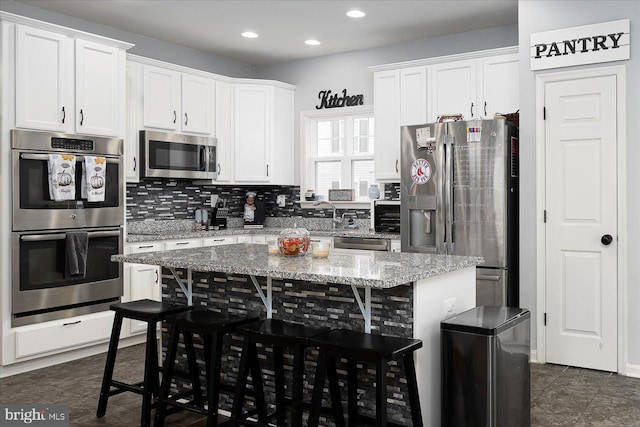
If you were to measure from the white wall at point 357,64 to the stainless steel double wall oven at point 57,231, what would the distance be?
244cm

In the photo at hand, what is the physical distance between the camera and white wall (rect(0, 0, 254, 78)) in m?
4.87

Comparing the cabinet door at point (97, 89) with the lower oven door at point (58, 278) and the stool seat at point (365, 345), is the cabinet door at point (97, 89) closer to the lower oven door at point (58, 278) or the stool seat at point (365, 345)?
the lower oven door at point (58, 278)

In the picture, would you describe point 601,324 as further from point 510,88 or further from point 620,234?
point 510,88

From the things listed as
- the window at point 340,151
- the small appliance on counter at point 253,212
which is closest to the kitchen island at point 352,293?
the window at point 340,151

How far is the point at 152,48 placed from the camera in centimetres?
584

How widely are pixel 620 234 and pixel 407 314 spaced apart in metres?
2.21

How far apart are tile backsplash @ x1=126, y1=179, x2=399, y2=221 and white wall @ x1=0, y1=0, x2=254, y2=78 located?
1.27 m

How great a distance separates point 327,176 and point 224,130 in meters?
1.25

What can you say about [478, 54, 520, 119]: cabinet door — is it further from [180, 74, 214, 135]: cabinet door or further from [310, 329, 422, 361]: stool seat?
[310, 329, 422, 361]: stool seat

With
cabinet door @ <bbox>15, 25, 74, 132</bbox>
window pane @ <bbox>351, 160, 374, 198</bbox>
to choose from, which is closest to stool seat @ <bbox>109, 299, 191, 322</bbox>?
cabinet door @ <bbox>15, 25, 74, 132</bbox>

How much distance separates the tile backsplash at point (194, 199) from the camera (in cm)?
570

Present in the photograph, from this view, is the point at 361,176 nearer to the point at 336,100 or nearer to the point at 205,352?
the point at 336,100

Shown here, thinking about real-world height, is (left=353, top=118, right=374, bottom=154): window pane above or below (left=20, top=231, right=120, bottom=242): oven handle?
above

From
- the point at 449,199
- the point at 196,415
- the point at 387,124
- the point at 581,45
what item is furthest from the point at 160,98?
the point at 581,45
